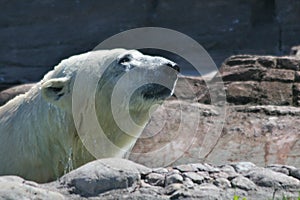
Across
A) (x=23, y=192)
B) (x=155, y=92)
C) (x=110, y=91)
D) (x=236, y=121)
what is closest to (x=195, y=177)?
(x=23, y=192)

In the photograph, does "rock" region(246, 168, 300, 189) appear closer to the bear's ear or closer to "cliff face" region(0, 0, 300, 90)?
the bear's ear

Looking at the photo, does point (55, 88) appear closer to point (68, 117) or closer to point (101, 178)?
point (68, 117)

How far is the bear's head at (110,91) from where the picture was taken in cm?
525

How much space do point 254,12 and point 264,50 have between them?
0.95m

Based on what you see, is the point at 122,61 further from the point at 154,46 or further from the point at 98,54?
the point at 154,46

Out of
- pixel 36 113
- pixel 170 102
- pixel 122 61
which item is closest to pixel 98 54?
pixel 122 61

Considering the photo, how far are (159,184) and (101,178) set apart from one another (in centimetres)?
29

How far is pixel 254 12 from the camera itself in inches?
436

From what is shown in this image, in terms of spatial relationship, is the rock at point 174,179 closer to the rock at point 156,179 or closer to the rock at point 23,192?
the rock at point 156,179

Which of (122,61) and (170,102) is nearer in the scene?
(122,61)

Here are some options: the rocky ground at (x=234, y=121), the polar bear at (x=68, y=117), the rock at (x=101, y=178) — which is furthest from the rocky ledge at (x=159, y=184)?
the polar bear at (x=68, y=117)

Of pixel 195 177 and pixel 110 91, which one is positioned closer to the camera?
pixel 195 177

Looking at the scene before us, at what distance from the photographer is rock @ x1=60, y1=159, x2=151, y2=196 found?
398 cm

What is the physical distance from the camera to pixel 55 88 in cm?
526
